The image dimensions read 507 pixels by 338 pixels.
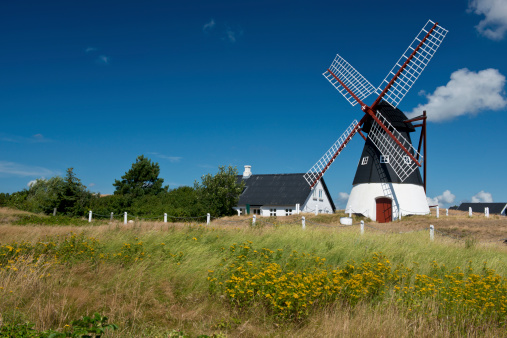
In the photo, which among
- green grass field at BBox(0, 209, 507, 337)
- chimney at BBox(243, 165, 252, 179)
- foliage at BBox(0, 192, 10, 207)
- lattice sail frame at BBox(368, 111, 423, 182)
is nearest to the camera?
green grass field at BBox(0, 209, 507, 337)

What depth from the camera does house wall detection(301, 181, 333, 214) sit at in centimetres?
4016

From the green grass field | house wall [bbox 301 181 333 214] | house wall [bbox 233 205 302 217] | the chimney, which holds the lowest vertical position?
the green grass field

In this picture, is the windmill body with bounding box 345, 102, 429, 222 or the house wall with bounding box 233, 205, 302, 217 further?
the house wall with bounding box 233, 205, 302, 217

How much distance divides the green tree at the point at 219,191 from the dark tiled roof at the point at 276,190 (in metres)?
4.13

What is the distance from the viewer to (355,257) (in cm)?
950

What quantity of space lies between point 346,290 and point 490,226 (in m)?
20.4

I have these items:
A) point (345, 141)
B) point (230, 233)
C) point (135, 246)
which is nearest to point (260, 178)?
point (345, 141)

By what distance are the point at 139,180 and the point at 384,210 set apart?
37192mm

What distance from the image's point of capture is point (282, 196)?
41.2 meters

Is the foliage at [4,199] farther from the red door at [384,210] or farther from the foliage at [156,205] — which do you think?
the red door at [384,210]

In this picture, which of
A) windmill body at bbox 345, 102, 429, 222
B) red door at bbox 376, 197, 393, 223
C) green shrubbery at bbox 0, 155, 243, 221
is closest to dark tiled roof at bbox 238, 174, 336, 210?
green shrubbery at bbox 0, 155, 243, 221

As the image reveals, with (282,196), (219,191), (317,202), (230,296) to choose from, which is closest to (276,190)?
(282,196)

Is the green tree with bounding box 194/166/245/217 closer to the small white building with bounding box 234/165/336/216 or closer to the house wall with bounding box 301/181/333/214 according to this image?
the small white building with bounding box 234/165/336/216

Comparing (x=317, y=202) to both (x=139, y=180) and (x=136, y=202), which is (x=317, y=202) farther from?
(x=139, y=180)
